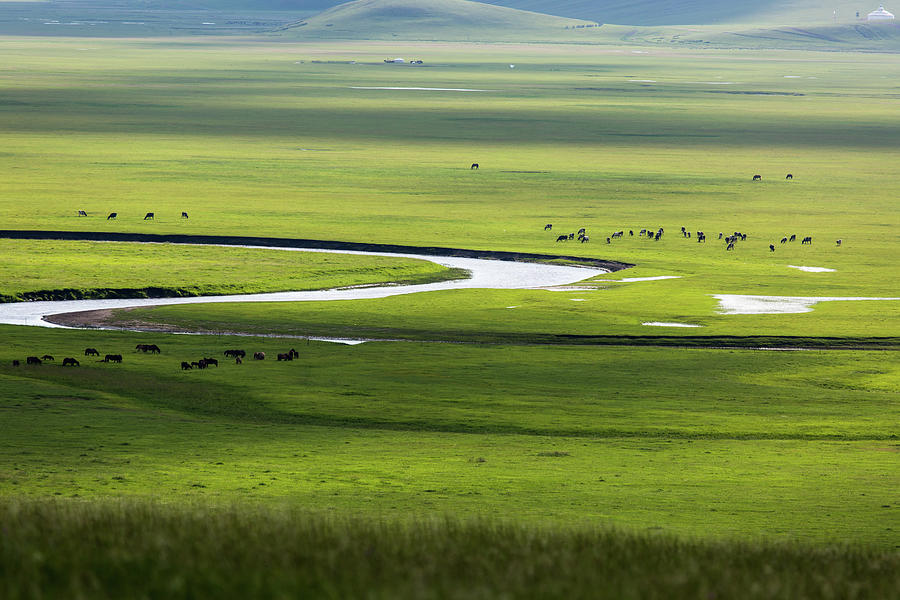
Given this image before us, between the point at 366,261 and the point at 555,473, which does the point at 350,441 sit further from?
the point at 366,261

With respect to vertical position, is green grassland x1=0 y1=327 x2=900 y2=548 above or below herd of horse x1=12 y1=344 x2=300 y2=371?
below

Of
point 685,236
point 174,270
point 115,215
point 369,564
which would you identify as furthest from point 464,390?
point 115,215

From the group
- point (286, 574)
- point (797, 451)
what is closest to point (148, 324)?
point (797, 451)

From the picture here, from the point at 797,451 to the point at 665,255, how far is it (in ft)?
149

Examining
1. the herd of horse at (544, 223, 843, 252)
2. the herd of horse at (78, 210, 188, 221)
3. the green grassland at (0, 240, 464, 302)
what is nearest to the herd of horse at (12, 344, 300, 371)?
the green grassland at (0, 240, 464, 302)

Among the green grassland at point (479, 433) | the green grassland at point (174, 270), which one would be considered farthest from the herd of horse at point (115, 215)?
the green grassland at point (479, 433)

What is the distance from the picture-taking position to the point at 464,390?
4103 cm

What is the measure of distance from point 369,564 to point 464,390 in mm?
30941

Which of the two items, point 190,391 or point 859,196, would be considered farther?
point 859,196

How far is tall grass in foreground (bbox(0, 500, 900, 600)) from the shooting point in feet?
30.1

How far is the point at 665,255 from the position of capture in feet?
257

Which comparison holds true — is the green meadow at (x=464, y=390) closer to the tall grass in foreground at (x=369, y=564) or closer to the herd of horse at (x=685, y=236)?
the tall grass in foreground at (x=369, y=564)

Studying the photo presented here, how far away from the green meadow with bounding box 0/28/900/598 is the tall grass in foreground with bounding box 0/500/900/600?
5cm

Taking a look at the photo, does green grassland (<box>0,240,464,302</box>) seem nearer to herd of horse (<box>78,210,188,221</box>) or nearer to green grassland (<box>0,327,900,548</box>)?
herd of horse (<box>78,210,188,221</box>)
